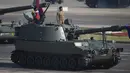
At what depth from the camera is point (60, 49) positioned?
25.9 m

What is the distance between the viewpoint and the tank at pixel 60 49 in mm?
25484

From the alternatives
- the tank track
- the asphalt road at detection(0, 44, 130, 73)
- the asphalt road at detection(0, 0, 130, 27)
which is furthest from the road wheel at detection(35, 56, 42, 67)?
the asphalt road at detection(0, 0, 130, 27)


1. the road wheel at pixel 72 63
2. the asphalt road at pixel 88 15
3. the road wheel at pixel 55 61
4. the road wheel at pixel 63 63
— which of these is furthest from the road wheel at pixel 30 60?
the asphalt road at pixel 88 15

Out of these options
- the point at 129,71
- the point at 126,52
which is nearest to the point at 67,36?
the point at 129,71

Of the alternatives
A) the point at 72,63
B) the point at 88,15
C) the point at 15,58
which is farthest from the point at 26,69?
the point at 88,15

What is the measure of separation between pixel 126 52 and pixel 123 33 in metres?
9.55

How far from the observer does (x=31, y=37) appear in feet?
88.6

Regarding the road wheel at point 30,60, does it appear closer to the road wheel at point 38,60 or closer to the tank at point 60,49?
the tank at point 60,49

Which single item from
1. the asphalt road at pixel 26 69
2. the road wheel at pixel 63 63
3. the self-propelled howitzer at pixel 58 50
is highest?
the self-propelled howitzer at pixel 58 50

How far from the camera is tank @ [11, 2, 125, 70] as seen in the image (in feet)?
83.6

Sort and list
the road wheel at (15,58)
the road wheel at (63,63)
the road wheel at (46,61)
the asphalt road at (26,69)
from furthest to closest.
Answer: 1. the road wheel at (15,58)
2. the road wheel at (46,61)
3. the road wheel at (63,63)
4. the asphalt road at (26,69)

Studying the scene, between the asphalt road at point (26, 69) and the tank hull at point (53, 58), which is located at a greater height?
the tank hull at point (53, 58)

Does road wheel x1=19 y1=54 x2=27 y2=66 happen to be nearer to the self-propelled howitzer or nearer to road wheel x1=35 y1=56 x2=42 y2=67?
the self-propelled howitzer

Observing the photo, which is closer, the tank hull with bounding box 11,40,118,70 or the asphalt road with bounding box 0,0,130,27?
the tank hull with bounding box 11,40,118,70
